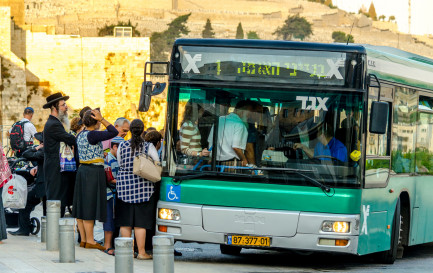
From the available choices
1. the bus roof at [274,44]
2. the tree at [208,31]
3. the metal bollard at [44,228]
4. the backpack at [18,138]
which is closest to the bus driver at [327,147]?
the bus roof at [274,44]

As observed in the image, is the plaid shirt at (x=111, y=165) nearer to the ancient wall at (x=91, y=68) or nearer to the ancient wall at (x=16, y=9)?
the ancient wall at (x=91, y=68)

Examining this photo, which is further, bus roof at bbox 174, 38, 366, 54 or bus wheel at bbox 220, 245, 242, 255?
bus wheel at bbox 220, 245, 242, 255

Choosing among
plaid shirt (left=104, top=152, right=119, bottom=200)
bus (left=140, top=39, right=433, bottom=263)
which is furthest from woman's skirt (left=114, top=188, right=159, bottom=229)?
plaid shirt (left=104, top=152, right=119, bottom=200)

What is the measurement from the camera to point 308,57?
32.9 ft

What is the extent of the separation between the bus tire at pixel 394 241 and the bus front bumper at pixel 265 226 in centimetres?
149

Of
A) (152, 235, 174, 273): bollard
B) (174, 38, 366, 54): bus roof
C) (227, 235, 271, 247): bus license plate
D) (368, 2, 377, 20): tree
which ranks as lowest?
(227, 235, 271, 247): bus license plate

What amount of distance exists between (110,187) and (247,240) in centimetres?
202

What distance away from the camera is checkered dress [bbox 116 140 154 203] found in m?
10.5

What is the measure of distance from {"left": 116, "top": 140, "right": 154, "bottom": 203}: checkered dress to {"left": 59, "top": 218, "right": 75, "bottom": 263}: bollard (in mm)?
1068

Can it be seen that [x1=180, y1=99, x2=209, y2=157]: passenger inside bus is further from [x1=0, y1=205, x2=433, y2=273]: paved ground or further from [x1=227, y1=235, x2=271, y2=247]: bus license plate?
[x1=0, y1=205, x2=433, y2=273]: paved ground

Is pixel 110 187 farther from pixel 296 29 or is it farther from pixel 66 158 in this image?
pixel 296 29

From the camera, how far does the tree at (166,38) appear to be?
10944cm

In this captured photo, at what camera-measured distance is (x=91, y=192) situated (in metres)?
10.9

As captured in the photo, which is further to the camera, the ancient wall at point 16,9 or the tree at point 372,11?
the tree at point 372,11
